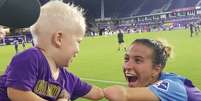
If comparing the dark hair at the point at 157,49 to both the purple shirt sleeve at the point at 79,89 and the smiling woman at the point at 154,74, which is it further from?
the purple shirt sleeve at the point at 79,89

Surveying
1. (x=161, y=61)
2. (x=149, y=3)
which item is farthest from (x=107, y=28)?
(x=161, y=61)

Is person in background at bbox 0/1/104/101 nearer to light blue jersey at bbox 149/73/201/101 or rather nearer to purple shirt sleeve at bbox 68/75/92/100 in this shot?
purple shirt sleeve at bbox 68/75/92/100

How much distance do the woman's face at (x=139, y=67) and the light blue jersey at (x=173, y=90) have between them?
0.12 meters

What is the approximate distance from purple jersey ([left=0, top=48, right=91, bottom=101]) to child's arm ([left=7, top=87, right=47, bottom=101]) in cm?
3

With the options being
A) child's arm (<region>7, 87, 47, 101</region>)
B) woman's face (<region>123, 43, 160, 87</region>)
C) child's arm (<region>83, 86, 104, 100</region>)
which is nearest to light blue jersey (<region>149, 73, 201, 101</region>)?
woman's face (<region>123, 43, 160, 87</region>)

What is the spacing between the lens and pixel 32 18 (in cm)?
244

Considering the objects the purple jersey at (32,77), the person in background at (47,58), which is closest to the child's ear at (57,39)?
the person in background at (47,58)

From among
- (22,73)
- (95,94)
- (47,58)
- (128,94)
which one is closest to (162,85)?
(128,94)

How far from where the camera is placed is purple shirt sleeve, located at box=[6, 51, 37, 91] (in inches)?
129

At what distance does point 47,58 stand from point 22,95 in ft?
1.20

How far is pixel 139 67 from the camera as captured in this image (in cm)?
386

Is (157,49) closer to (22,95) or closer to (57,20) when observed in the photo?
(57,20)

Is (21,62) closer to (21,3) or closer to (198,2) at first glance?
(21,3)

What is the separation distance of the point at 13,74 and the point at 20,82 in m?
0.08
